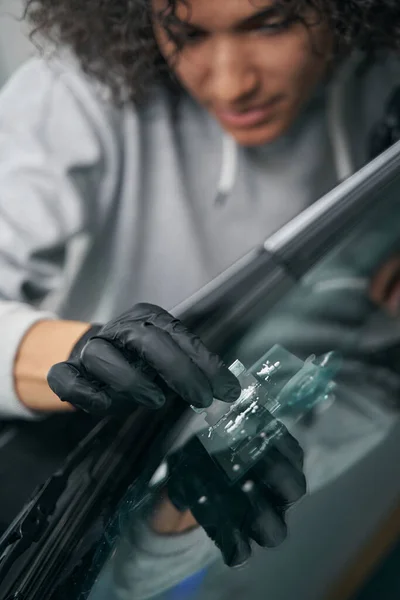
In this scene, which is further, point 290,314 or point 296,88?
point 296,88

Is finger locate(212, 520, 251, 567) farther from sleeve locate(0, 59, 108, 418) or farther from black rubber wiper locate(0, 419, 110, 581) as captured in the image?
sleeve locate(0, 59, 108, 418)

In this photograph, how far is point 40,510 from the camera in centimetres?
48

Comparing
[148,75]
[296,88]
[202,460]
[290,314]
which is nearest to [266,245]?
[290,314]

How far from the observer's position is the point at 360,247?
2.02ft

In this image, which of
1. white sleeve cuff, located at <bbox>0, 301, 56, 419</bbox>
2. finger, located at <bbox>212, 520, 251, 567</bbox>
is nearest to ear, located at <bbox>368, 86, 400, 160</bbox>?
white sleeve cuff, located at <bbox>0, 301, 56, 419</bbox>

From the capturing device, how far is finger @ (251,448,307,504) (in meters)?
0.47

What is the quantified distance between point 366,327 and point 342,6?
41cm

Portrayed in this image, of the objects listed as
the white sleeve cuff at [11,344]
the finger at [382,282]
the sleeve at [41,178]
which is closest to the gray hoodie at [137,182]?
the sleeve at [41,178]

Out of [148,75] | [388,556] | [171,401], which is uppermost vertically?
[148,75]

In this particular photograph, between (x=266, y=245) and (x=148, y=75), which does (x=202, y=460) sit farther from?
(x=148, y=75)

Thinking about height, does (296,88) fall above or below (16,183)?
below

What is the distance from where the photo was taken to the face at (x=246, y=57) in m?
0.68

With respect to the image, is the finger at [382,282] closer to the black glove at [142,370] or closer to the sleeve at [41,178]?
the black glove at [142,370]

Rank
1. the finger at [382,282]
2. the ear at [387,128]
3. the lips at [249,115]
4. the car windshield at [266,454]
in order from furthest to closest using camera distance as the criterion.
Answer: the ear at [387,128]
the lips at [249,115]
the finger at [382,282]
the car windshield at [266,454]
